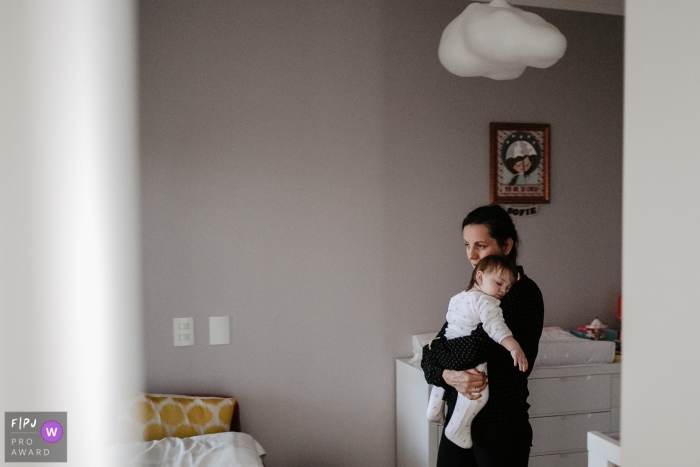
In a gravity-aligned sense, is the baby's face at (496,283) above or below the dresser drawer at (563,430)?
above

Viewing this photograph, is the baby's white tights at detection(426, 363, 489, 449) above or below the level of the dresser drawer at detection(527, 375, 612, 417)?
above

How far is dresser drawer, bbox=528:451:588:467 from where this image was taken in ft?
7.45

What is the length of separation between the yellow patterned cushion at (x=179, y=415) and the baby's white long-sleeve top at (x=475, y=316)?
998 mm

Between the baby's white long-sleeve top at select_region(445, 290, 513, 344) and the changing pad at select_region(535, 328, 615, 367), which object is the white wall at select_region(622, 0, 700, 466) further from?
the changing pad at select_region(535, 328, 615, 367)

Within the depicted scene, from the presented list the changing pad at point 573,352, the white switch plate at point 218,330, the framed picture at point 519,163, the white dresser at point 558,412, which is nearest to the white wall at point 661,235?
the white dresser at point 558,412

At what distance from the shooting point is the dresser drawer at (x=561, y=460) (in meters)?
2.27

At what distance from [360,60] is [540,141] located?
945 millimetres

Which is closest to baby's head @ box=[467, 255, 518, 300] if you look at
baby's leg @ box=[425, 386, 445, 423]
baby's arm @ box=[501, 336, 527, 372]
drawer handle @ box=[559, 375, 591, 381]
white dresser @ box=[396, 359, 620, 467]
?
baby's arm @ box=[501, 336, 527, 372]

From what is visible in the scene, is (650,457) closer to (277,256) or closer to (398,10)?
(277,256)

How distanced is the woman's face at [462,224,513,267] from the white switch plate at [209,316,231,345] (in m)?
1.08

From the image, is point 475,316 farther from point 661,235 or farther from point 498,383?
point 661,235

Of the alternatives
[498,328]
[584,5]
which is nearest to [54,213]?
[498,328]

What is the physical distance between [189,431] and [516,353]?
1.33 m

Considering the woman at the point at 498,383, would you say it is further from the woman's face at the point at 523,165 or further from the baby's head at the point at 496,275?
the woman's face at the point at 523,165
